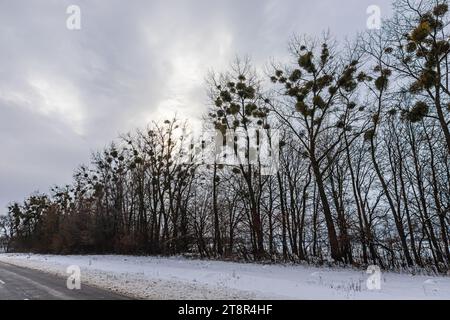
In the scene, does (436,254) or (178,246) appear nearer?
(436,254)

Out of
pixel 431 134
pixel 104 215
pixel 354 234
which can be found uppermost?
pixel 431 134

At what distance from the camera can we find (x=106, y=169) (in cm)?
4725

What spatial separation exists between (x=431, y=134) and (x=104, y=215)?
112 ft
